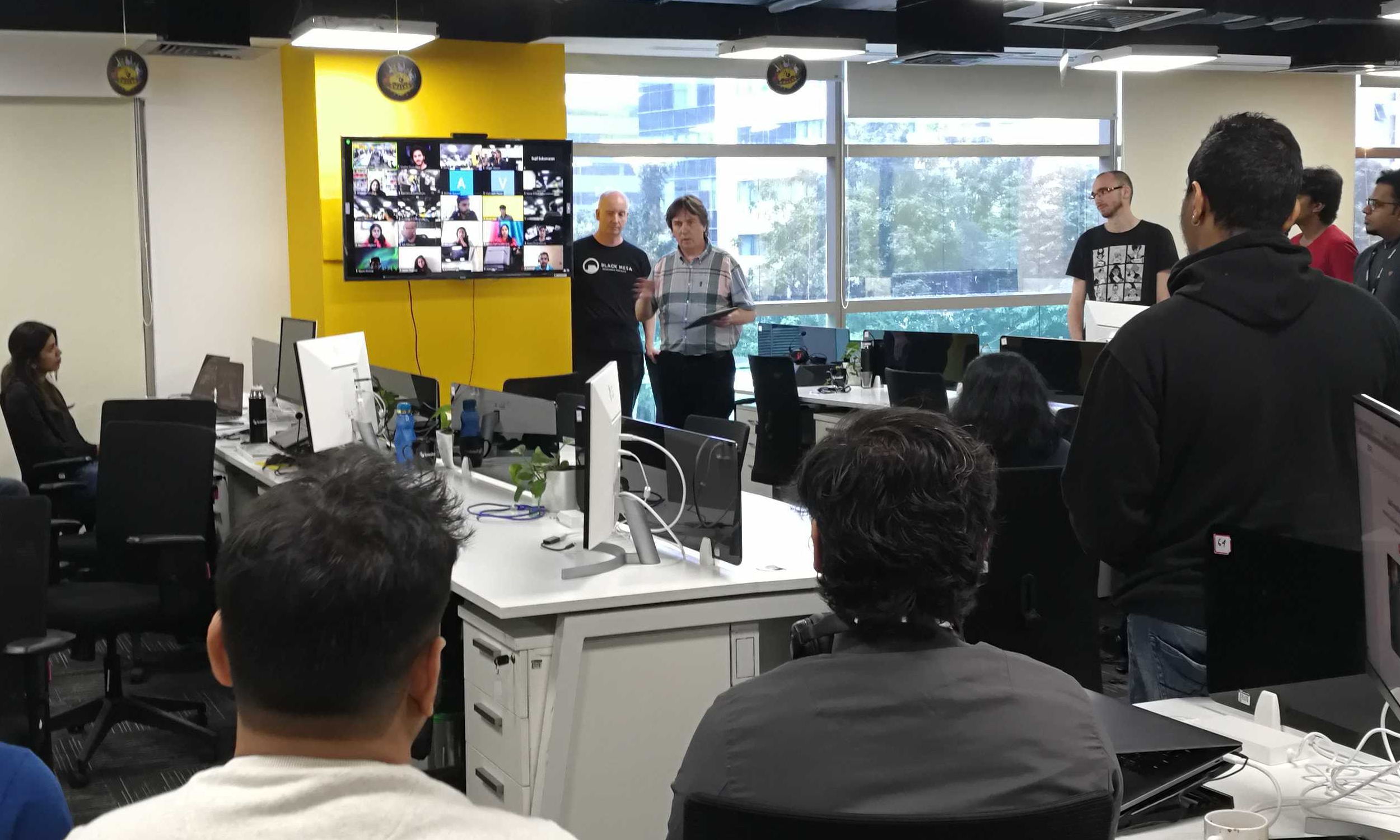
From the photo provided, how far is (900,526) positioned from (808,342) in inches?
260

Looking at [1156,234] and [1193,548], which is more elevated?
[1156,234]

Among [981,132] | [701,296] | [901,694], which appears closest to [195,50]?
[701,296]

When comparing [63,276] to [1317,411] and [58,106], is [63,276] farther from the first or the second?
[1317,411]

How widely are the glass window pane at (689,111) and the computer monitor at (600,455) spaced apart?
235 inches

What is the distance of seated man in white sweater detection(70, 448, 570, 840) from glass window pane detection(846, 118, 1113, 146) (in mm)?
9413

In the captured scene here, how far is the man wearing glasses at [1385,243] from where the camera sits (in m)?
5.91

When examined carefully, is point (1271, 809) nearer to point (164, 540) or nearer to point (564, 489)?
point (564, 489)

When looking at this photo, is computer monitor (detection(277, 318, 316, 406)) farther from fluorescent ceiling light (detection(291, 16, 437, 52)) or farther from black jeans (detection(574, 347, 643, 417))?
black jeans (detection(574, 347, 643, 417))

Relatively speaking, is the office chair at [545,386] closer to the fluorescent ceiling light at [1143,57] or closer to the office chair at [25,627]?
the office chair at [25,627]

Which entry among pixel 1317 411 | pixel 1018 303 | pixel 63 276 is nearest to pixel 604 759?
pixel 1317 411

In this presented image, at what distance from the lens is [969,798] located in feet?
4.61

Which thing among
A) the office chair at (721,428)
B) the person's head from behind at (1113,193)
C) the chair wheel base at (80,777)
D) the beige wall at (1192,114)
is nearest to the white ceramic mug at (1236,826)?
the office chair at (721,428)

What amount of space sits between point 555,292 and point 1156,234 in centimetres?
366

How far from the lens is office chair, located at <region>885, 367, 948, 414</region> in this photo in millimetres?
6355
